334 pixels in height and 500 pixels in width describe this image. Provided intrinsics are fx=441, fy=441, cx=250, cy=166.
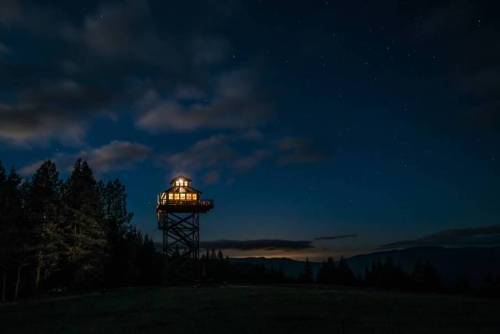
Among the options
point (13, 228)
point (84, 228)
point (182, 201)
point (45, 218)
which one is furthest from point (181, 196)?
point (13, 228)

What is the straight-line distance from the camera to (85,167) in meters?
42.5

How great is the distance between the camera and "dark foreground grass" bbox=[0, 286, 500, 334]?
46.7 ft

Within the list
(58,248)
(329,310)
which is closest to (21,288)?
(58,248)

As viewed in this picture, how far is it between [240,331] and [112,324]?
5605 millimetres

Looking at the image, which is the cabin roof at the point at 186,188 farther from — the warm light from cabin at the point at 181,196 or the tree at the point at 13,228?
the tree at the point at 13,228

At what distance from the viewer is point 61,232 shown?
1549 inches

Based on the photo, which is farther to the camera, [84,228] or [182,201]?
[182,201]

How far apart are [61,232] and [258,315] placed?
27.9 m

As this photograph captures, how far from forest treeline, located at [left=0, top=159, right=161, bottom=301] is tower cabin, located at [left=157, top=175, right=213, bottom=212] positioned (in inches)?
158

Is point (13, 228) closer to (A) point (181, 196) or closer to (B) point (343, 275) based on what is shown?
(A) point (181, 196)

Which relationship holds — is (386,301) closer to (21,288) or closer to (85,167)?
(85,167)

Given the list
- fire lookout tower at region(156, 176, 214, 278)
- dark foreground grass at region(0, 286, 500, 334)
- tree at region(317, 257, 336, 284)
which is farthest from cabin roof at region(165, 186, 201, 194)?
tree at region(317, 257, 336, 284)

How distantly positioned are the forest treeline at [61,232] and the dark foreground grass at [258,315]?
13411mm

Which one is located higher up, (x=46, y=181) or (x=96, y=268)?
(x=46, y=181)
